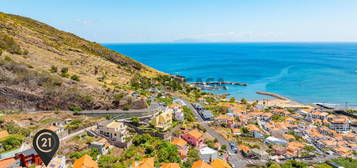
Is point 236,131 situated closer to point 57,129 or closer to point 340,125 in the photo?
point 340,125

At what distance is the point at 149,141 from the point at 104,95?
15848 mm

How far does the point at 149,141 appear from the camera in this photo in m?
29.2

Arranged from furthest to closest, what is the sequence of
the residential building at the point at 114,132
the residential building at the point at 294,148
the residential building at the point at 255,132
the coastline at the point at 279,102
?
the coastline at the point at 279,102 → the residential building at the point at 255,132 → the residential building at the point at 294,148 → the residential building at the point at 114,132

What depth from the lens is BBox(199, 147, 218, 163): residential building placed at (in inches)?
1045

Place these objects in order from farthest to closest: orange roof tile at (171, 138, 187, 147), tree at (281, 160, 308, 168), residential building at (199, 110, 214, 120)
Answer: residential building at (199, 110, 214, 120) < orange roof tile at (171, 138, 187, 147) < tree at (281, 160, 308, 168)

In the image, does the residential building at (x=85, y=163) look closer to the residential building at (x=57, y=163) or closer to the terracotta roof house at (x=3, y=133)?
the residential building at (x=57, y=163)

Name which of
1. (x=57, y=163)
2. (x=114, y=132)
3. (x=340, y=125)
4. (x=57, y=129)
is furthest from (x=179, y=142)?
(x=340, y=125)

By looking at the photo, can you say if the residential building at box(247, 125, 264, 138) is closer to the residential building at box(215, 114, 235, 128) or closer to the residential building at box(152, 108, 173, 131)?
the residential building at box(215, 114, 235, 128)

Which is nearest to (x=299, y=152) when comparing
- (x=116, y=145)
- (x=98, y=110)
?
(x=116, y=145)

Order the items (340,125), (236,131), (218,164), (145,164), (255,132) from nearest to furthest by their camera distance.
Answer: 1. (145,164)
2. (218,164)
3. (255,132)
4. (236,131)
5. (340,125)

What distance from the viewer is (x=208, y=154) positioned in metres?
27.2

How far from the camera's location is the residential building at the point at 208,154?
26547 mm

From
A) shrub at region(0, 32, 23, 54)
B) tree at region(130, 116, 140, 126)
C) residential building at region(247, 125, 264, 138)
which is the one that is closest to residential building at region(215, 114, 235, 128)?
residential building at region(247, 125, 264, 138)

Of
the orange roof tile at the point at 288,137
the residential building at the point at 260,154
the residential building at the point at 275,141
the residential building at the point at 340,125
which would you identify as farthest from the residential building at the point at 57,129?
the residential building at the point at 340,125
